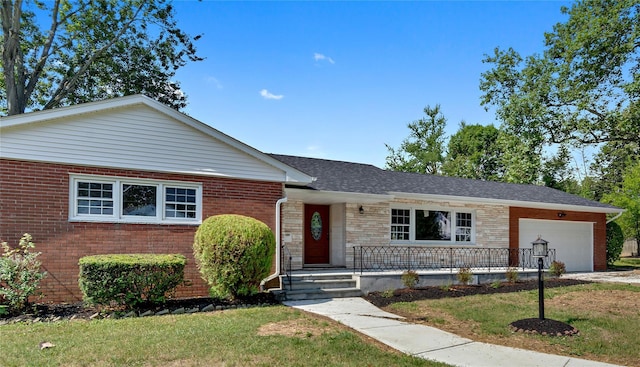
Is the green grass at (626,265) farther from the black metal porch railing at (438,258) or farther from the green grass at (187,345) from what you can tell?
the green grass at (187,345)

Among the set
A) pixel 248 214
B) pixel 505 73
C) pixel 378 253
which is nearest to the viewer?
pixel 248 214

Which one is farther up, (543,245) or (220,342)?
(543,245)

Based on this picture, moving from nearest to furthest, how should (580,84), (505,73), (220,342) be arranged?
(220,342) < (580,84) < (505,73)

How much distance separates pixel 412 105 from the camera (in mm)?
40062

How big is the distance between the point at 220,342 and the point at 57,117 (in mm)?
6167

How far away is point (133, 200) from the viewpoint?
32.5 feet

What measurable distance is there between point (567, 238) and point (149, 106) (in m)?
17.7

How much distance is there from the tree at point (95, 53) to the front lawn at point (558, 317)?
59.5 feet

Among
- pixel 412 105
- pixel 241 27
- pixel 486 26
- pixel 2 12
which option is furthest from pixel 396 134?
pixel 2 12

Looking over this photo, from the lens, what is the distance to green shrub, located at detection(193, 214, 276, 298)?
891cm

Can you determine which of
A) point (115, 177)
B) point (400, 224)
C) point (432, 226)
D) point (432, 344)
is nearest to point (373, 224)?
point (400, 224)

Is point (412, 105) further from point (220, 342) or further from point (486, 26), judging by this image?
point (220, 342)

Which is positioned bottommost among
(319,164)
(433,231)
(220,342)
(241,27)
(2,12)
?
(220,342)

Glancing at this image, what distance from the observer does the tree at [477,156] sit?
4012 centimetres
